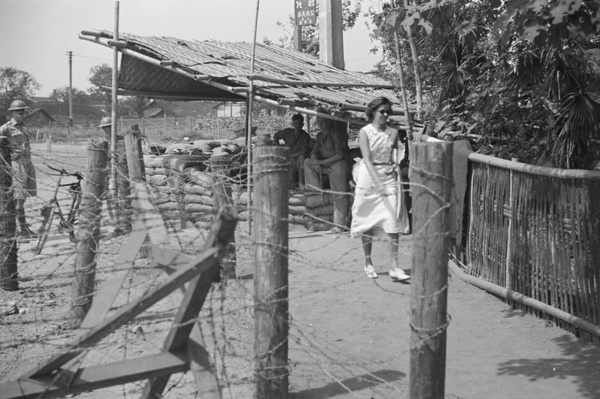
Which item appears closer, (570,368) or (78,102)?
(570,368)

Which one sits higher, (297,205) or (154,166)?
(154,166)

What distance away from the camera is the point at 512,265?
664cm

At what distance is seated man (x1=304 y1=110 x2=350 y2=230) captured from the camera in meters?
11.3

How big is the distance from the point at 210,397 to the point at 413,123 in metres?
7.67

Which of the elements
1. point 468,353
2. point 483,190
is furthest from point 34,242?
point 468,353

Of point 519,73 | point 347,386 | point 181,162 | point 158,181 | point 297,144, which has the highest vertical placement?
point 519,73

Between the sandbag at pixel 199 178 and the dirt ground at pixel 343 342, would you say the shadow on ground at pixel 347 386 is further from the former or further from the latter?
the sandbag at pixel 199 178

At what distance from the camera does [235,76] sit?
11.1 metres

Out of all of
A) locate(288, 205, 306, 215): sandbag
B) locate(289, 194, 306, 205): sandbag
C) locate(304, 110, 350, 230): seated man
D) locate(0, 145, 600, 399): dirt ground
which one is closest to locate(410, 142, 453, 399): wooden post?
locate(0, 145, 600, 399): dirt ground

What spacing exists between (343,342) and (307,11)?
40.7ft

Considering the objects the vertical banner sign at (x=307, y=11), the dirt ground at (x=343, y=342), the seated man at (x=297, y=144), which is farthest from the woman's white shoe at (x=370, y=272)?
the vertical banner sign at (x=307, y=11)

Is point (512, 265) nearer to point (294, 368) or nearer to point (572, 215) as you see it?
point (572, 215)

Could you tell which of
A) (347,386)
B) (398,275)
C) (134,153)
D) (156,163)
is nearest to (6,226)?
(134,153)

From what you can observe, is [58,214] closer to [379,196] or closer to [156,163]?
[379,196]
